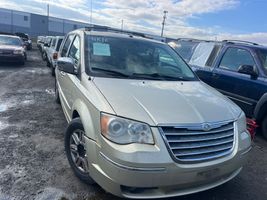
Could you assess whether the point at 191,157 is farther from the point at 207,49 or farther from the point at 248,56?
the point at 207,49

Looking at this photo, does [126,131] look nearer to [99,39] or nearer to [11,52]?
[99,39]

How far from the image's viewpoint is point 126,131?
2.74 meters

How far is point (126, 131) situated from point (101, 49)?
1.79m

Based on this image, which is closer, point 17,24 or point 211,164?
point 211,164

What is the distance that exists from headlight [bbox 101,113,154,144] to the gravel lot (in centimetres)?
90

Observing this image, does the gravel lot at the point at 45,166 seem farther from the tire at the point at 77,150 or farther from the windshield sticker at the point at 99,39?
the windshield sticker at the point at 99,39

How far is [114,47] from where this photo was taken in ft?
14.1

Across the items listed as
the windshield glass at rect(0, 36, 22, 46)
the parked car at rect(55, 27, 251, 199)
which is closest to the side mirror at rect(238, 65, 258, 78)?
the parked car at rect(55, 27, 251, 199)

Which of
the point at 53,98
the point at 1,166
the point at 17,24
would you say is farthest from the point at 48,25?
the point at 1,166

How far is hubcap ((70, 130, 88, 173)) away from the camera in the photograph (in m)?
3.39

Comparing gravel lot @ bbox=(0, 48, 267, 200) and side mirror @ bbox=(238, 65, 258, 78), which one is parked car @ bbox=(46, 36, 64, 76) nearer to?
gravel lot @ bbox=(0, 48, 267, 200)

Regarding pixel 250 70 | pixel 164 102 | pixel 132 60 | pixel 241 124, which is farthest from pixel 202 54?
pixel 164 102

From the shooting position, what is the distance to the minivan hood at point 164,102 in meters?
2.88

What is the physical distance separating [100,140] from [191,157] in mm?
907
